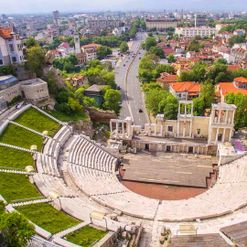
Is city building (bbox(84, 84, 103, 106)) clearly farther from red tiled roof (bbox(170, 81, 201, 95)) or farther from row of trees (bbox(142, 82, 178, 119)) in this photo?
red tiled roof (bbox(170, 81, 201, 95))

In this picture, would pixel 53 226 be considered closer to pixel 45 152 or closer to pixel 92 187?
pixel 92 187

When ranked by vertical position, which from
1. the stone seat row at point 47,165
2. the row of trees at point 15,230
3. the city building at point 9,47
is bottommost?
the stone seat row at point 47,165

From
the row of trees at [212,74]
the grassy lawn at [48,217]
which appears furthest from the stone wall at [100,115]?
the row of trees at [212,74]

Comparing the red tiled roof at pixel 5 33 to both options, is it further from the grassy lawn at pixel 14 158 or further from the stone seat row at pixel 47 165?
the stone seat row at pixel 47 165

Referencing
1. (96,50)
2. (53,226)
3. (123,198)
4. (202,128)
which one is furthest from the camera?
(96,50)

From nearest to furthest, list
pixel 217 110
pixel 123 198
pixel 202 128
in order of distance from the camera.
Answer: pixel 123 198 < pixel 217 110 < pixel 202 128

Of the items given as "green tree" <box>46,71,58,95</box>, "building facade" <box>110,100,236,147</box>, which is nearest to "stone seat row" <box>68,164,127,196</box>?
"building facade" <box>110,100,236,147</box>

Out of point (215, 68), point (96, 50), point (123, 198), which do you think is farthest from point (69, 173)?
point (96, 50)
